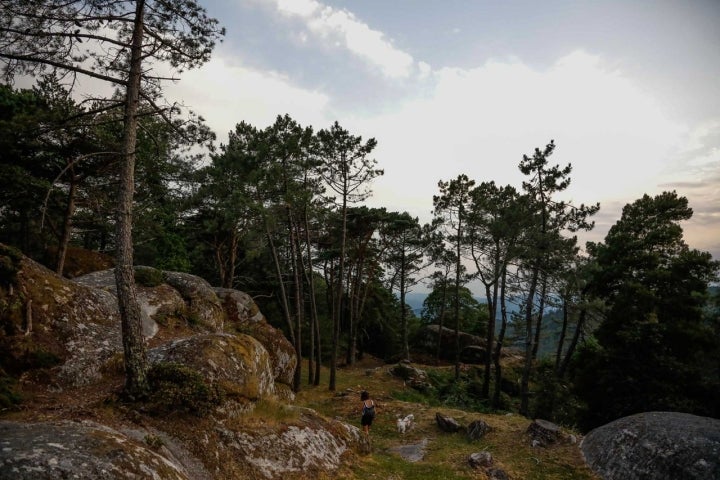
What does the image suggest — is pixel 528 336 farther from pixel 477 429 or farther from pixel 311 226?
pixel 311 226

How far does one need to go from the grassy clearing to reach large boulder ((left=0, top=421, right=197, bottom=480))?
5.85m

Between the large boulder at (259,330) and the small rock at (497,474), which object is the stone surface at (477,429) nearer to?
the small rock at (497,474)

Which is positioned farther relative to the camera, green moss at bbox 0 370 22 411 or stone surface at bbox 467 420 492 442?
stone surface at bbox 467 420 492 442

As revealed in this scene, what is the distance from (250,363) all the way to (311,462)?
3133 millimetres

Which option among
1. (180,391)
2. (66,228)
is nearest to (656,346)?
(180,391)

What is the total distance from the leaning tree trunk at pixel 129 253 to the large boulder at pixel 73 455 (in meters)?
2.08

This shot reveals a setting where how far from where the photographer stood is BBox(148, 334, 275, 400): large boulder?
9.26 meters

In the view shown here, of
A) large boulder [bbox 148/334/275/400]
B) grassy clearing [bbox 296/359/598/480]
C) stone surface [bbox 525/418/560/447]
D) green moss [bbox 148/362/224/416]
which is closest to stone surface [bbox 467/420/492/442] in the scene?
grassy clearing [bbox 296/359/598/480]

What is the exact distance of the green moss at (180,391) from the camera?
7918 millimetres

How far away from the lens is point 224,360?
9703 millimetres

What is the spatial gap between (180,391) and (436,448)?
10893mm

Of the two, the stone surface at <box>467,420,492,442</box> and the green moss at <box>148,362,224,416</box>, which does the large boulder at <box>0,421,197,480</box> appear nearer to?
the green moss at <box>148,362,224,416</box>

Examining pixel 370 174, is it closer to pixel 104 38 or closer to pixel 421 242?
pixel 421 242

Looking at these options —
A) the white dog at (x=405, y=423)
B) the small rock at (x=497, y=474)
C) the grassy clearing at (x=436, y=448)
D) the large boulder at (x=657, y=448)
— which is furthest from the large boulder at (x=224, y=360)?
the large boulder at (x=657, y=448)
